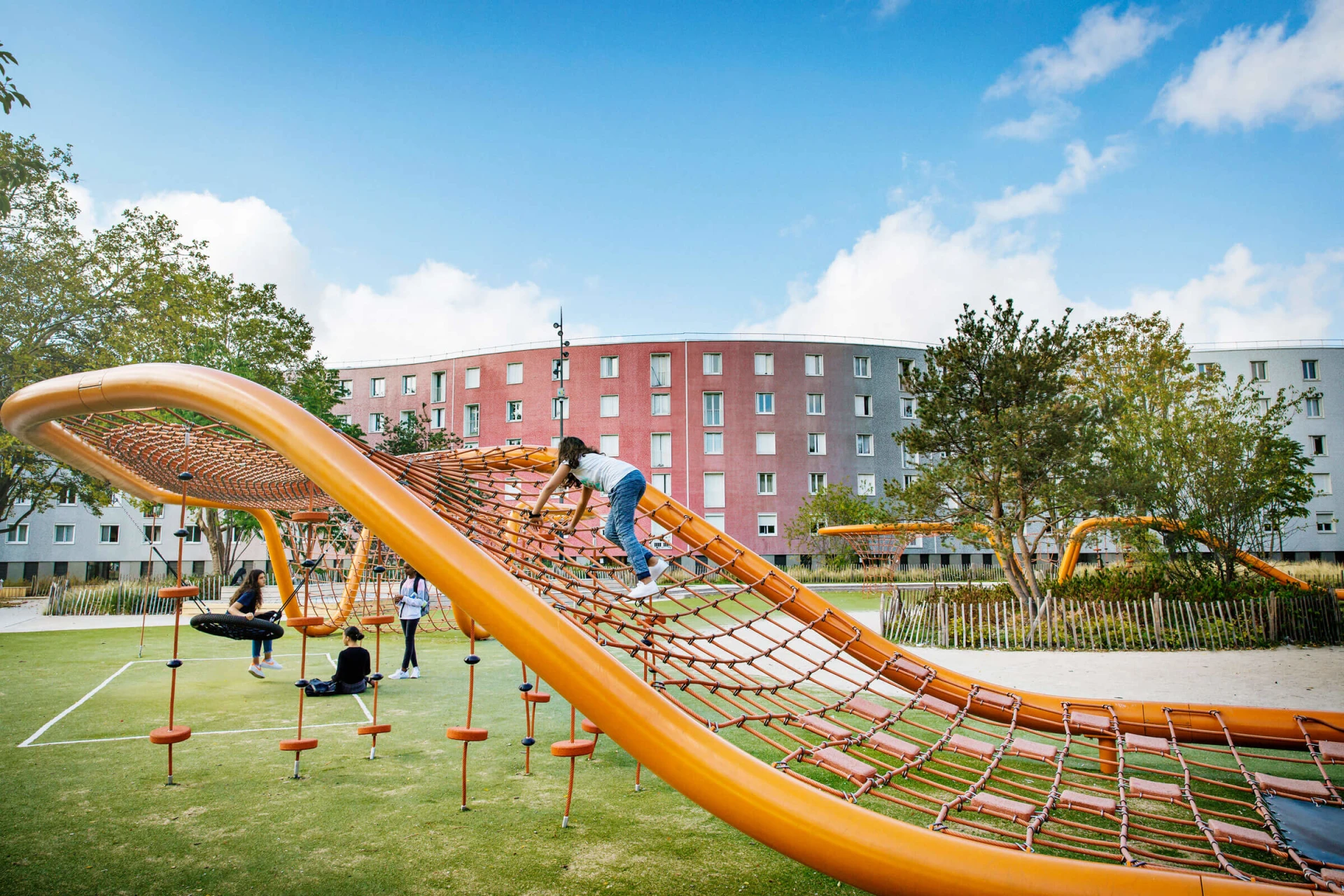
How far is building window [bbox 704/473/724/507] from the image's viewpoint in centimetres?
3306

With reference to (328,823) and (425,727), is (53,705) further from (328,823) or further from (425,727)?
(328,823)

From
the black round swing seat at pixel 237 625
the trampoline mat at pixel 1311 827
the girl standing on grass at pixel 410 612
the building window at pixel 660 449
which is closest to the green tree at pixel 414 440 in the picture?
the building window at pixel 660 449

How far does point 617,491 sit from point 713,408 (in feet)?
96.4

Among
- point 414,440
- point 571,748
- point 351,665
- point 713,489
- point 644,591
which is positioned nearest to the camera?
point 571,748

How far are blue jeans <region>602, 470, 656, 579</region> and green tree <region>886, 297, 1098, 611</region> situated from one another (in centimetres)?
988

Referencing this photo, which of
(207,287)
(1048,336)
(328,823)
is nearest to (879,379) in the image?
(1048,336)

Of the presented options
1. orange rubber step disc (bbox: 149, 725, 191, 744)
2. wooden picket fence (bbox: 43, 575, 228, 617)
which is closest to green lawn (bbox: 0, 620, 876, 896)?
orange rubber step disc (bbox: 149, 725, 191, 744)

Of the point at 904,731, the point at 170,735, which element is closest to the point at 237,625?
the point at 170,735

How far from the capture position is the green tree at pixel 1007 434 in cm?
1260

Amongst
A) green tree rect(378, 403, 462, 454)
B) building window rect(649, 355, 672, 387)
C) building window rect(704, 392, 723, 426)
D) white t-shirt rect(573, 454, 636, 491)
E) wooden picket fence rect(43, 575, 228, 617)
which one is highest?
building window rect(649, 355, 672, 387)

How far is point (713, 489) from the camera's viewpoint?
3322cm

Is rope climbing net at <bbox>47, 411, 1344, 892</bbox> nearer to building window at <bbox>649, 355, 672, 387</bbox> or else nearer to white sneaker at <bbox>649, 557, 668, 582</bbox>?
white sneaker at <bbox>649, 557, 668, 582</bbox>

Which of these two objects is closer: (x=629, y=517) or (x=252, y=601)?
(x=629, y=517)

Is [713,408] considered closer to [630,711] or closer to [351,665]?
[351,665]
